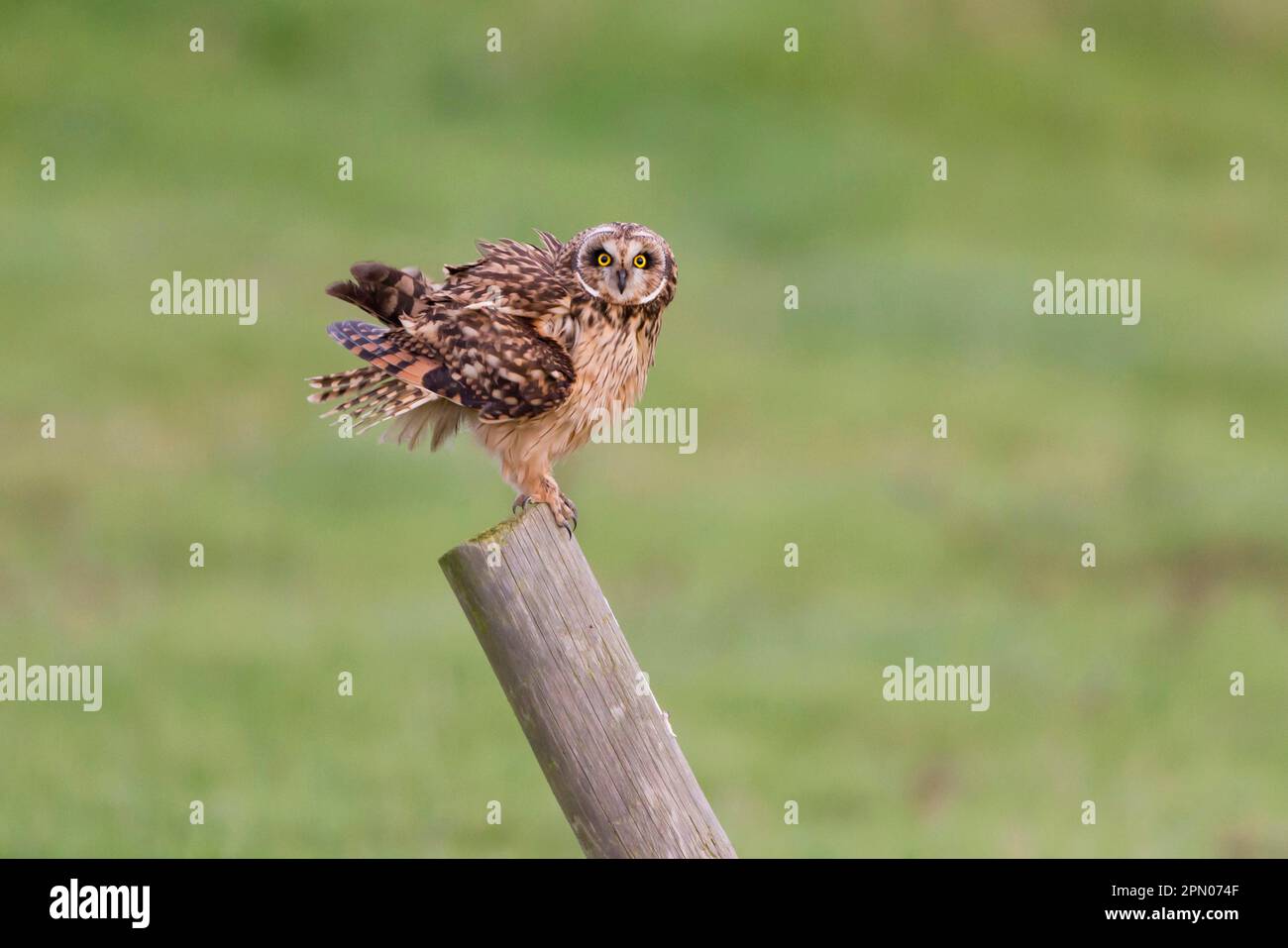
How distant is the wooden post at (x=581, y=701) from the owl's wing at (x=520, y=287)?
77.1 inches

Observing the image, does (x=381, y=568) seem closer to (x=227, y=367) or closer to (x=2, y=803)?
(x=227, y=367)

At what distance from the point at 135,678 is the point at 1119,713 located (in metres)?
8.00

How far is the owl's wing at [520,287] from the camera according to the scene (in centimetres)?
682

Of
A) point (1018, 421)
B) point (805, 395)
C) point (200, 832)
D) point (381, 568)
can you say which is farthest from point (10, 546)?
point (1018, 421)

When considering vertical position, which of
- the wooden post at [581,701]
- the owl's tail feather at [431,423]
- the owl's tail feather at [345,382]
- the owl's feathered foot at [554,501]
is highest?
the owl's tail feather at [345,382]

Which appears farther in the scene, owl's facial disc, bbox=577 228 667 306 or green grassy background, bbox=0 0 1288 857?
green grassy background, bbox=0 0 1288 857

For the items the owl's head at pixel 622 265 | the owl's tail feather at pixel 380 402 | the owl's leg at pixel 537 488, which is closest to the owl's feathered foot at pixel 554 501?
the owl's leg at pixel 537 488

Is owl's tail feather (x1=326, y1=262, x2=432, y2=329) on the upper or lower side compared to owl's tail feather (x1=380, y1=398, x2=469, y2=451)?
upper

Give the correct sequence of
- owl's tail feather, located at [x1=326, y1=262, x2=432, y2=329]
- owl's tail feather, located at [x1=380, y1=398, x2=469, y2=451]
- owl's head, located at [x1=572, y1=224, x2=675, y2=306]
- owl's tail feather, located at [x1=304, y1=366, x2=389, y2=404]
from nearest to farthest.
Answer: owl's head, located at [x1=572, y1=224, x2=675, y2=306] < owl's tail feather, located at [x1=304, y1=366, x2=389, y2=404] < owl's tail feather, located at [x1=326, y1=262, x2=432, y2=329] < owl's tail feather, located at [x1=380, y1=398, x2=469, y2=451]

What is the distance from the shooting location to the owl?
Result: 6.56m

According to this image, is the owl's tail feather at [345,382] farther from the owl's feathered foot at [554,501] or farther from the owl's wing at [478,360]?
the owl's feathered foot at [554,501]

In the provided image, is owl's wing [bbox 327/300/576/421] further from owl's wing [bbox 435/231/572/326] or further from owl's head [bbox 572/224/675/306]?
owl's head [bbox 572/224/675/306]

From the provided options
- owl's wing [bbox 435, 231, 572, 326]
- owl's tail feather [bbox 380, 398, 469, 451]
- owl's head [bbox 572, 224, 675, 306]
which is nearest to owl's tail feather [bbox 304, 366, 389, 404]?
owl's tail feather [bbox 380, 398, 469, 451]
